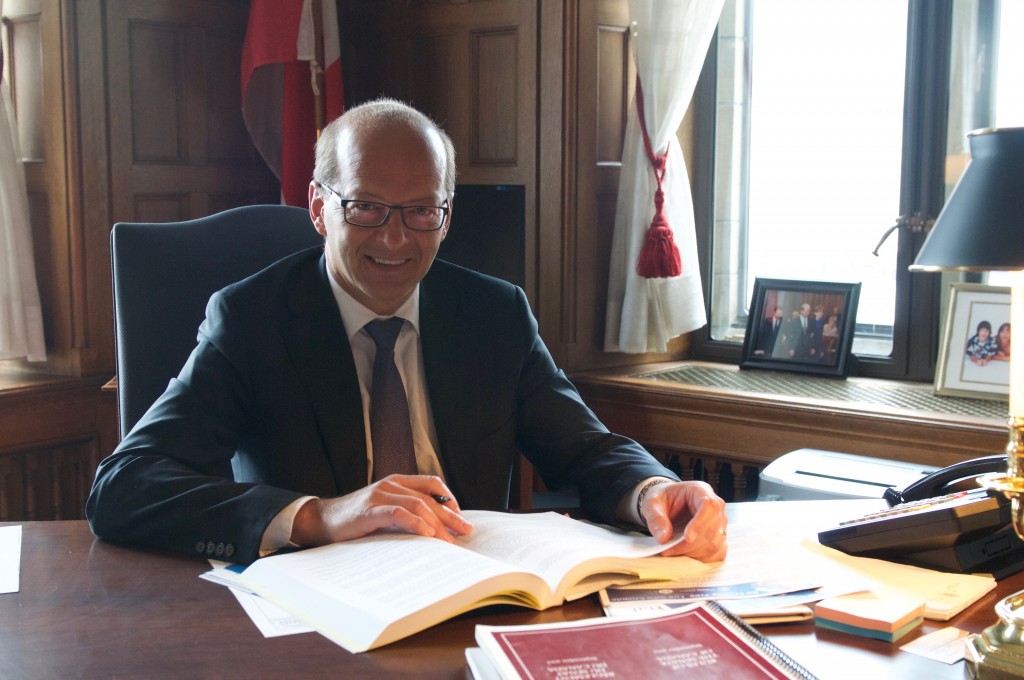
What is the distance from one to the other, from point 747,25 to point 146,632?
2.75 meters

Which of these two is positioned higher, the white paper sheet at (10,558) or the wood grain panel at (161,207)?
the wood grain panel at (161,207)

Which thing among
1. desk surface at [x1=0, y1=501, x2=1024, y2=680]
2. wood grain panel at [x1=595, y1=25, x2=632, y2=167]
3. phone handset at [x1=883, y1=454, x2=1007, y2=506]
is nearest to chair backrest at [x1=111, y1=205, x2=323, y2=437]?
desk surface at [x1=0, y1=501, x2=1024, y2=680]

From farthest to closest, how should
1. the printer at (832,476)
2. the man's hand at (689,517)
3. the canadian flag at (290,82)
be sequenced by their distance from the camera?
the canadian flag at (290,82)
the printer at (832,476)
the man's hand at (689,517)

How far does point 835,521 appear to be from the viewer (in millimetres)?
1425

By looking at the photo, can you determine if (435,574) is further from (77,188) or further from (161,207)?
(161,207)

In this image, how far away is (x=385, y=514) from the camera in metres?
1.20

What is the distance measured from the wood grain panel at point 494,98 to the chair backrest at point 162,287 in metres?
1.47

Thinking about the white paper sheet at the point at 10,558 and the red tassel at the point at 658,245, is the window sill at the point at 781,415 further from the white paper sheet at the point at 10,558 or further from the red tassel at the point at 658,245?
the white paper sheet at the point at 10,558

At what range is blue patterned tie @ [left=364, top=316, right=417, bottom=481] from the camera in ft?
5.43

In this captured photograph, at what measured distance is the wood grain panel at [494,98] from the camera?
3176mm

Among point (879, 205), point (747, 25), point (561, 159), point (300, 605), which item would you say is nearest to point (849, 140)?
point (879, 205)

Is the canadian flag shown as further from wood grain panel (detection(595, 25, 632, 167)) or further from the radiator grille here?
the radiator grille

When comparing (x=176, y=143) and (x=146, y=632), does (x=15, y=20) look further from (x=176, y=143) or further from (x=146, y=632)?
(x=146, y=632)

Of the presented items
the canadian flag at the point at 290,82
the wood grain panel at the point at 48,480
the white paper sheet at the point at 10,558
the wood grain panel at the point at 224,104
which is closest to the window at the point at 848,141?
the canadian flag at the point at 290,82
